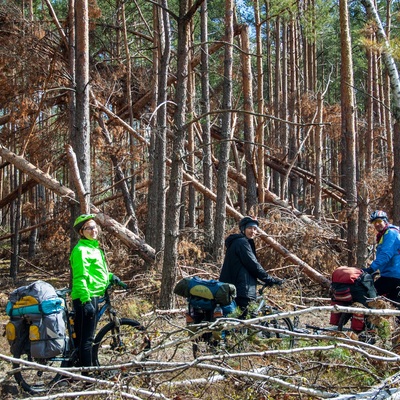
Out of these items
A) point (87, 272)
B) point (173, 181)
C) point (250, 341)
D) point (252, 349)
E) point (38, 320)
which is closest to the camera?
point (38, 320)

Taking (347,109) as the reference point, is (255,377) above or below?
below

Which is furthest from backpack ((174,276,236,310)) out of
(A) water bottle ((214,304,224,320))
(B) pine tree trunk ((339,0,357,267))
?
(B) pine tree trunk ((339,0,357,267))

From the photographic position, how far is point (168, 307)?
855cm

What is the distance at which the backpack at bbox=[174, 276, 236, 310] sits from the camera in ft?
19.4

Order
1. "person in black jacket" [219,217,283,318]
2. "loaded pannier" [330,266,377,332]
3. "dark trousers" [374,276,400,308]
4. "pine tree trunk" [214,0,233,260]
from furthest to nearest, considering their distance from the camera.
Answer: "pine tree trunk" [214,0,233,260], "dark trousers" [374,276,400,308], "loaded pannier" [330,266,377,332], "person in black jacket" [219,217,283,318]

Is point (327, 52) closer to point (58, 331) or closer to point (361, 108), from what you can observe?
point (361, 108)

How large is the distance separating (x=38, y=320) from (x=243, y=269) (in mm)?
2401

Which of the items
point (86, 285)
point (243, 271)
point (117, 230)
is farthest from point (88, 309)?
point (117, 230)

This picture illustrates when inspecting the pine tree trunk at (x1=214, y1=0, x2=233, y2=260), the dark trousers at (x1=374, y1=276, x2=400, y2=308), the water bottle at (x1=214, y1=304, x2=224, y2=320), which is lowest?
the water bottle at (x1=214, y1=304, x2=224, y2=320)

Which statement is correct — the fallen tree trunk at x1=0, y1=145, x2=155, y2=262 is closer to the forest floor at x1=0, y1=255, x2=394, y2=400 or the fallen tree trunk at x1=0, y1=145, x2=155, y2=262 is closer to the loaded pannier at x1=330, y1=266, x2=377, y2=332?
the forest floor at x1=0, y1=255, x2=394, y2=400

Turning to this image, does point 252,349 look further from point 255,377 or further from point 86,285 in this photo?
point 86,285

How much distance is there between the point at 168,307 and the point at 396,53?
17.5ft

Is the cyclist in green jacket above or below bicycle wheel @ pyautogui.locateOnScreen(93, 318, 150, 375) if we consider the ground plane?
above

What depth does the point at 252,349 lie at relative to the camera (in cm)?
583
